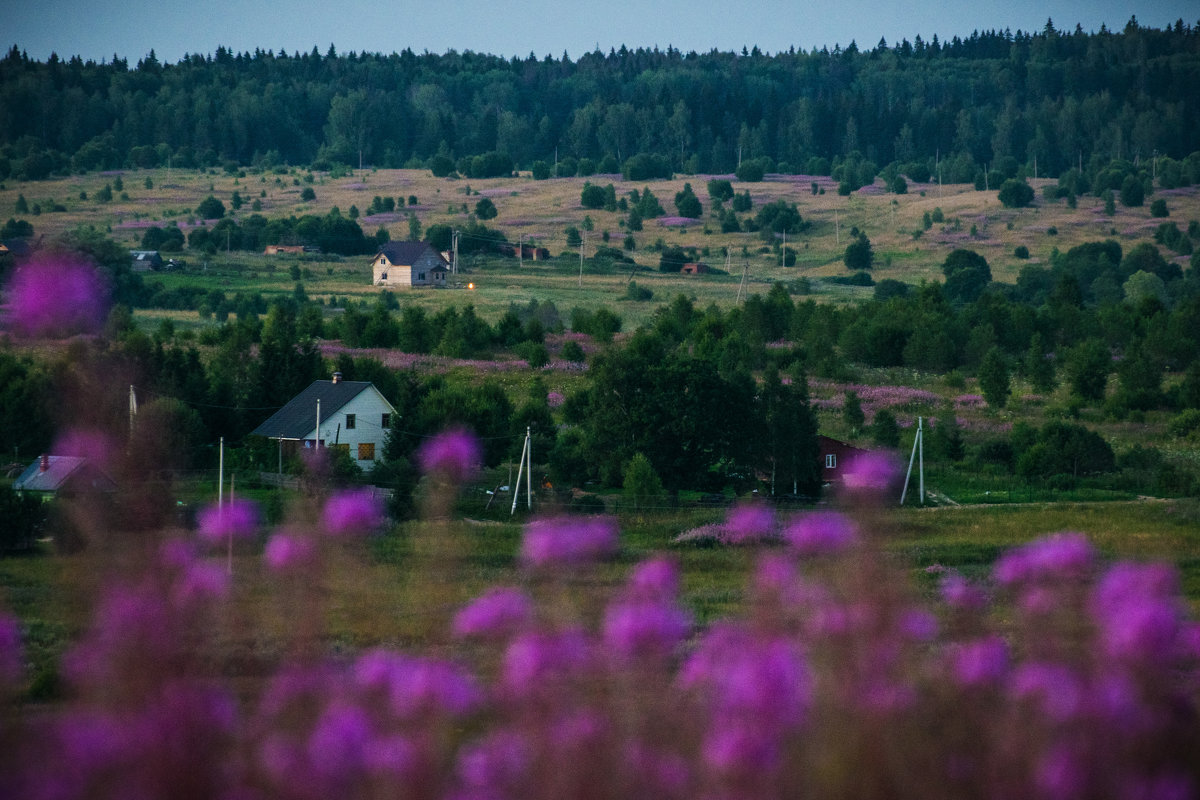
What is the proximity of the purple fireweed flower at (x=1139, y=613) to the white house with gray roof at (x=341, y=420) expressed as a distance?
30.3 m

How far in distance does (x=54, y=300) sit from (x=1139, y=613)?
2790mm

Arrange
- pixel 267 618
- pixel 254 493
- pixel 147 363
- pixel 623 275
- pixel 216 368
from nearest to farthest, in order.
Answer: pixel 267 618 → pixel 254 493 → pixel 147 363 → pixel 216 368 → pixel 623 275

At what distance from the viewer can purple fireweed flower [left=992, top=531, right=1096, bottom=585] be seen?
11.6 feet

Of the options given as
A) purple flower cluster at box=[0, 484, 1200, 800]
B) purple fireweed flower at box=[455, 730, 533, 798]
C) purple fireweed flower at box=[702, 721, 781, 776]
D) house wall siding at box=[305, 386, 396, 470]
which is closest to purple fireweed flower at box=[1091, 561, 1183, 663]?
purple flower cluster at box=[0, 484, 1200, 800]

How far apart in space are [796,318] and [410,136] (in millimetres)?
114919

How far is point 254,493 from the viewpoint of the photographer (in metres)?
28.0

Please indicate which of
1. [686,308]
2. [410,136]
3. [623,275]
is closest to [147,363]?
[686,308]

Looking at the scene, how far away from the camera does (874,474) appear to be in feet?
12.5

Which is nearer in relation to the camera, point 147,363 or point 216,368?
point 147,363

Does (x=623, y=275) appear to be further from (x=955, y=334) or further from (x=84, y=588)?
(x=84, y=588)

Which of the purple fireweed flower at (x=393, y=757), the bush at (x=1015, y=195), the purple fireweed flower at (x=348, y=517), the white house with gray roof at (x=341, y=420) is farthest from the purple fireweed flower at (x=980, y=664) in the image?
the bush at (x=1015, y=195)

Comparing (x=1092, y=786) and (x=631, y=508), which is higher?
(x=1092, y=786)

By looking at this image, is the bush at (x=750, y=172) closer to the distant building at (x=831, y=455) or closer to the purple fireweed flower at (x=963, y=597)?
the distant building at (x=831, y=455)

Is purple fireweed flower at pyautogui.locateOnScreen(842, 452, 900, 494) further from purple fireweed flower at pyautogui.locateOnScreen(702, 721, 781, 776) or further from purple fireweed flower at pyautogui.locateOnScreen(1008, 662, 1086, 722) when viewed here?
purple fireweed flower at pyautogui.locateOnScreen(702, 721, 781, 776)
